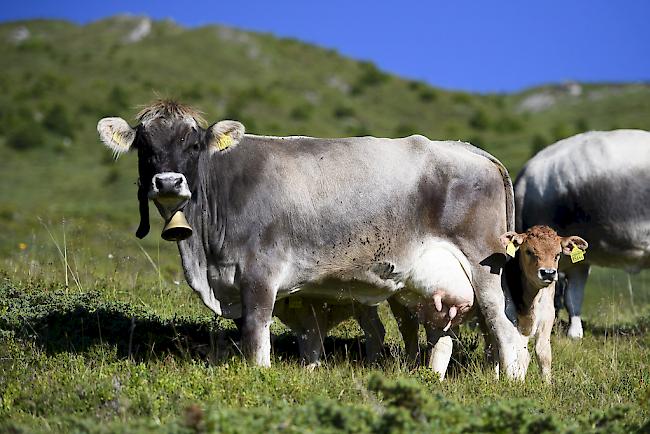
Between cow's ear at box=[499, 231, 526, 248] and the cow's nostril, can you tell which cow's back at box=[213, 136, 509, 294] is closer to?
cow's ear at box=[499, 231, 526, 248]

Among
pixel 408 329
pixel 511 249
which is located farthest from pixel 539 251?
pixel 408 329

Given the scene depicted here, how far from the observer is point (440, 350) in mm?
10094

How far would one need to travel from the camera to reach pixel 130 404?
7.36 meters

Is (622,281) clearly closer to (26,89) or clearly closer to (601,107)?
(26,89)

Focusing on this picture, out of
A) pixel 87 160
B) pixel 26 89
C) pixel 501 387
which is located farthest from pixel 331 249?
pixel 26 89

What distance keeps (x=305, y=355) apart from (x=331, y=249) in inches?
57.1

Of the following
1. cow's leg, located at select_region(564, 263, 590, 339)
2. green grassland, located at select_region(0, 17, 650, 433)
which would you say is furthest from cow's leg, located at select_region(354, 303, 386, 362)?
cow's leg, located at select_region(564, 263, 590, 339)

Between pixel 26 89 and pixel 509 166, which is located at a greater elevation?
pixel 26 89

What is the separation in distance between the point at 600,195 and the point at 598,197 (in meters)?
0.04

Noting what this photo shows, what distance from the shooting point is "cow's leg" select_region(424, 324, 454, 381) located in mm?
10000

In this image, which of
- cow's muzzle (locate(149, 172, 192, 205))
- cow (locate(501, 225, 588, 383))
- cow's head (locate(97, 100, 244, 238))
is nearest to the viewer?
cow's muzzle (locate(149, 172, 192, 205))

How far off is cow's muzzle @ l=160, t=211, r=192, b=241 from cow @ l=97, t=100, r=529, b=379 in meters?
0.08

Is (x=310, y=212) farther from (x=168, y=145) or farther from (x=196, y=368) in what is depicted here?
(x=196, y=368)

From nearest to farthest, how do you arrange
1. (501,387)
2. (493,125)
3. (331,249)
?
1. (501,387)
2. (331,249)
3. (493,125)
